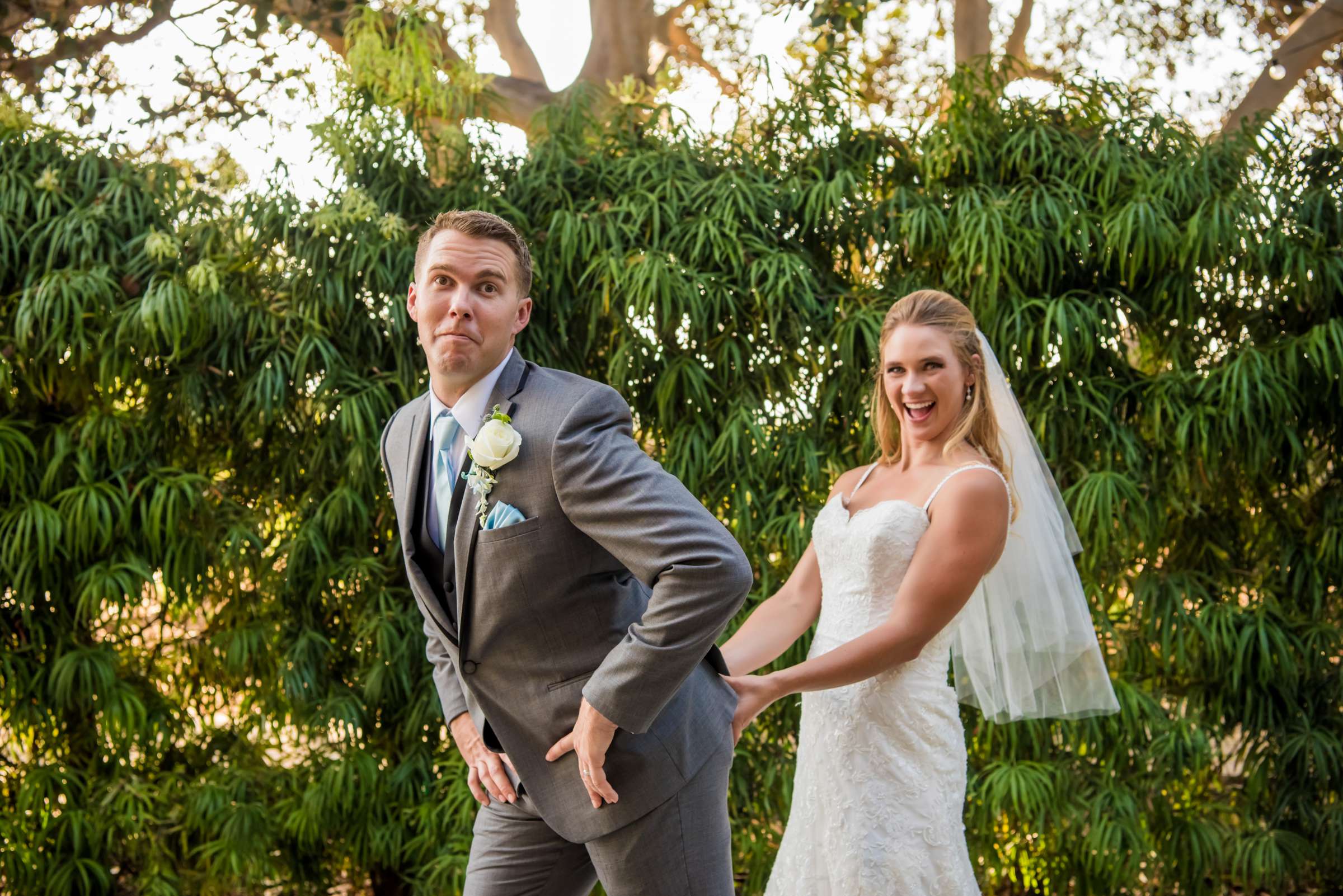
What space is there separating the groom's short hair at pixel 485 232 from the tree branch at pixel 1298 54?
3896mm

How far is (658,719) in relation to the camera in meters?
1.58

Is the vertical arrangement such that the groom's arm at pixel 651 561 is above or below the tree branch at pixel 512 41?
below

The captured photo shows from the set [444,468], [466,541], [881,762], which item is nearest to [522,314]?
[444,468]

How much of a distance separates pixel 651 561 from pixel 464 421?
0.42 meters

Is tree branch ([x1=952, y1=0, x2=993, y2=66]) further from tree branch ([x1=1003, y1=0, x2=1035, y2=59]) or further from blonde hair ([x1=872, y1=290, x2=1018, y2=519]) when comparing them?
blonde hair ([x1=872, y1=290, x2=1018, y2=519])

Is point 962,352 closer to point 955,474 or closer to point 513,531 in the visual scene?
point 955,474

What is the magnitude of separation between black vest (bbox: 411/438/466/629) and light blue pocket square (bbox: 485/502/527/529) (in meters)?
0.12

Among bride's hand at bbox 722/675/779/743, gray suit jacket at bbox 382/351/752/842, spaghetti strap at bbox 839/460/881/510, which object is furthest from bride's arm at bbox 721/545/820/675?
gray suit jacket at bbox 382/351/752/842

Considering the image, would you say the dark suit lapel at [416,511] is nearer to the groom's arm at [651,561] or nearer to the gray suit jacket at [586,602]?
the gray suit jacket at [586,602]

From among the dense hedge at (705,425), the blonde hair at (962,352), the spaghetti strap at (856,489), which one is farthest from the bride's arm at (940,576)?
the dense hedge at (705,425)

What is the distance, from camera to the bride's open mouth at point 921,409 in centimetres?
222

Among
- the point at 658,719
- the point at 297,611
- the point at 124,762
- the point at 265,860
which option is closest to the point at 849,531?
the point at 658,719

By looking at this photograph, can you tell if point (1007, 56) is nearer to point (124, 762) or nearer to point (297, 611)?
point (297, 611)

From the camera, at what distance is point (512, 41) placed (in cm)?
511
